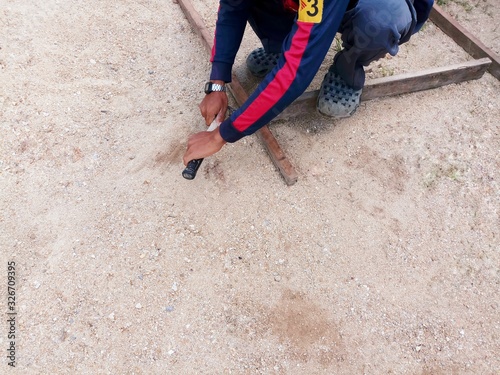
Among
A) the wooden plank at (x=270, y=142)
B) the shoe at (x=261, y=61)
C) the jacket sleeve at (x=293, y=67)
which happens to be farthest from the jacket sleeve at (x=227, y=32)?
the jacket sleeve at (x=293, y=67)

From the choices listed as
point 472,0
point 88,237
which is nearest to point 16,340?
point 88,237

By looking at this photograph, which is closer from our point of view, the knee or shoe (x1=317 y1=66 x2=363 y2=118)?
the knee

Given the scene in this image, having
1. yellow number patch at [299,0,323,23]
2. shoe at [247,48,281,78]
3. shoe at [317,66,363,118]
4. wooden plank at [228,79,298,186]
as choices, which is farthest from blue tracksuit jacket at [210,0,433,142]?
shoe at [247,48,281,78]

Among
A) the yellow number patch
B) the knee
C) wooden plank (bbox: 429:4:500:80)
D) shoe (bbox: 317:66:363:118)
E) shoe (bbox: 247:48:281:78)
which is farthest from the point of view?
wooden plank (bbox: 429:4:500:80)

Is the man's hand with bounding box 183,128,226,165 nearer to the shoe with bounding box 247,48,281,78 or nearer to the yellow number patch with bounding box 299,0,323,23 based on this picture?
the yellow number patch with bounding box 299,0,323,23

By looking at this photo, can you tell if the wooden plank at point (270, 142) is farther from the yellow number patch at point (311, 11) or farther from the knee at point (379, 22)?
the yellow number patch at point (311, 11)

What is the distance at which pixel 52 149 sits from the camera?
77.2 inches

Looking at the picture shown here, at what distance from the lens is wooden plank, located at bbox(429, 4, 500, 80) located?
8.02 feet

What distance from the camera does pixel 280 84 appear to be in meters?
1.45

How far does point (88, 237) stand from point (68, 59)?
1.10 meters

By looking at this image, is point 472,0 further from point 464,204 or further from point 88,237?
point 88,237

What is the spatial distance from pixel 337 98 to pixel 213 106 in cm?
60

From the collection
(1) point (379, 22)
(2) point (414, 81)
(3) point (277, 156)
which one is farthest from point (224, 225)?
(2) point (414, 81)

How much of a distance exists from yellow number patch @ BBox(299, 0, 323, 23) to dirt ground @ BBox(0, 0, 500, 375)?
2.55 ft
